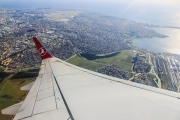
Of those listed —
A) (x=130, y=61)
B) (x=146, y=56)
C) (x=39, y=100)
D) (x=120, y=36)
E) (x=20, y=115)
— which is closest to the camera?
(x=20, y=115)

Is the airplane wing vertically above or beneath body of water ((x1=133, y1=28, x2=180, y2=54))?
above

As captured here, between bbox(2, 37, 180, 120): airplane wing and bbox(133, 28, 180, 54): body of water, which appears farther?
bbox(133, 28, 180, 54): body of water

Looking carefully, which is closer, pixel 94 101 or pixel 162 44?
pixel 94 101

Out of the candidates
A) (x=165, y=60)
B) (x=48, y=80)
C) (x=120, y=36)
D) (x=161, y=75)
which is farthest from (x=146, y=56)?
(x=48, y=80)

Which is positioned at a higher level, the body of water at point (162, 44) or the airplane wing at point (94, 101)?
the airplane wing at point (94, 101)

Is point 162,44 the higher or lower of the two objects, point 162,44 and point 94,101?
the lower

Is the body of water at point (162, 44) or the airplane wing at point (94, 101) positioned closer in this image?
the airplane wing at point (94, 101)

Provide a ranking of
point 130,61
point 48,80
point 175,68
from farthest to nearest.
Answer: point 130,61 < point 175,68 < point 48,80

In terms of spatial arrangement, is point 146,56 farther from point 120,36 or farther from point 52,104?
point 52,104
